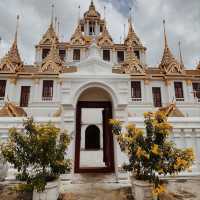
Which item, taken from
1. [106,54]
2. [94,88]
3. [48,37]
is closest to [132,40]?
[106,54]

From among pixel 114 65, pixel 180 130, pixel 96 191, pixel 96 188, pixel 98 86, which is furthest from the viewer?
pixel 114 65

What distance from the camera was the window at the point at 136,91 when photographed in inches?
740

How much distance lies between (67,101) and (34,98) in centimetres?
1384

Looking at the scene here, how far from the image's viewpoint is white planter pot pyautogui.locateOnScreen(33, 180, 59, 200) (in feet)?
11.5

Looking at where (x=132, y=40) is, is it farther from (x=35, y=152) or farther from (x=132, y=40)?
(x=35, y=152)

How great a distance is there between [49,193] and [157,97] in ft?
58.8

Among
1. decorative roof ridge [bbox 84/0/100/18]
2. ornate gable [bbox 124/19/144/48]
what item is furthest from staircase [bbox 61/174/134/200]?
decorative roof ridge [bbox 84/0/100/18]

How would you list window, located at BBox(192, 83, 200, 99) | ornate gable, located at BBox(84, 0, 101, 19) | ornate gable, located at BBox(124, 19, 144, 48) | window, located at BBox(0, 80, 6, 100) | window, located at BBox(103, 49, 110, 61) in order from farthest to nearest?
ornate gable, located at BBox(84, 0, 101, 19), ornate gable, located at BBox(124, 19, 144, 48), window, located at BBox(103, 49, 110, 61), window, located at BBox(192, 83, 200, 99), window, located at BBox(0, 80, 6, 100)

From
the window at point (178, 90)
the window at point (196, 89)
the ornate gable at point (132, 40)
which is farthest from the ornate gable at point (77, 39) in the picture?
the window at point (196, 89)

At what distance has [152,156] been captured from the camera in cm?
344

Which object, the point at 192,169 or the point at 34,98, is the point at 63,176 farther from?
the point at 34,98

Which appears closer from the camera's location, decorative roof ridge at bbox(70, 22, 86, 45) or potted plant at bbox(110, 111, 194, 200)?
potted plant at bbox(110, 111, 194, 200)

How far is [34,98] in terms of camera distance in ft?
58.6

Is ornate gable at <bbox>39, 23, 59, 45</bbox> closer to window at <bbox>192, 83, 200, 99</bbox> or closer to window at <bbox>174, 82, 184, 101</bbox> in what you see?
window at <bbox>174, 82, 184, 101</bbox>
